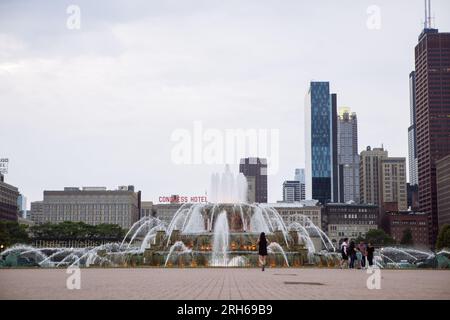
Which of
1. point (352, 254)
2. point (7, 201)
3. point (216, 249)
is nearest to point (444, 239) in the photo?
point (216, 249)

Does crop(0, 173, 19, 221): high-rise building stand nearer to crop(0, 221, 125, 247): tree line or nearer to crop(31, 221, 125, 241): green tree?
crop(0, 221, 125, 247): tree line

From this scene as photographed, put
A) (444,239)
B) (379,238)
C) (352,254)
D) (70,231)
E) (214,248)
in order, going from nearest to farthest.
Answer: (352,254)
(214,248)
(444,239)
(70,231)
(379,238)

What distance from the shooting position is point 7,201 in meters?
191

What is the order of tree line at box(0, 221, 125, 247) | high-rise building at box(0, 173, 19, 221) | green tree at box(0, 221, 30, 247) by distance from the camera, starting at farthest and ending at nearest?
high-rise building at box(0, 173, 19, 221) < tree line at box(0, 221, 125, 247) < green tree at box(0, 221, 30, 247)

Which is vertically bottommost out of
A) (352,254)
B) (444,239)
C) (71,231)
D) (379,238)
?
(379,238)

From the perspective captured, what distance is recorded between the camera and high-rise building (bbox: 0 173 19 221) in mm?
185075

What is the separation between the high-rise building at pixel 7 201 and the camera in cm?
18507

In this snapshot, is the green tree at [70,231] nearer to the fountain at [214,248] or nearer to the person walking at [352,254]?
the fountain at [214,248]

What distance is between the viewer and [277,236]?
4772 centimetres

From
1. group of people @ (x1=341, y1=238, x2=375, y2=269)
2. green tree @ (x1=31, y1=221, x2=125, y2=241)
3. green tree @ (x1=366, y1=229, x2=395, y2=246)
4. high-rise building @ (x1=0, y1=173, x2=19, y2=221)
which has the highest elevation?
high-rise building @ (x1=0, y1=173, x2=19, y2=221)

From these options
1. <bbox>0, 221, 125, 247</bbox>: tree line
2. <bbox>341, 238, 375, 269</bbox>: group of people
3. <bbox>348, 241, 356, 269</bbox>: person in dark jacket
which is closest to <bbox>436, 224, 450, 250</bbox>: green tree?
<bbox>0, 221, 125, 247</bbox>: tree line

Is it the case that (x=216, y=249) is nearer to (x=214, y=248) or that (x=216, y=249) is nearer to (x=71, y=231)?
(x=214, y=248)
